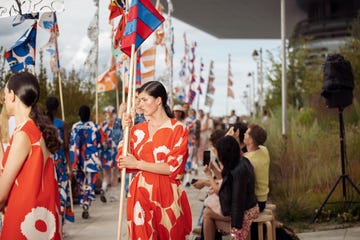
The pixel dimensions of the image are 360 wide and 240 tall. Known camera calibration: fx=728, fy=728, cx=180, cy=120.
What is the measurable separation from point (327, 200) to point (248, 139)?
127 inches

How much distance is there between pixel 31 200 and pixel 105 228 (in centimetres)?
591

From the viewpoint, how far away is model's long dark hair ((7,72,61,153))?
179 inches

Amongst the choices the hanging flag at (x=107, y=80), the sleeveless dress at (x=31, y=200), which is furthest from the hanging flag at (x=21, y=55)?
the hanging flag at (x=107, y=80)

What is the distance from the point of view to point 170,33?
2298 centimetres

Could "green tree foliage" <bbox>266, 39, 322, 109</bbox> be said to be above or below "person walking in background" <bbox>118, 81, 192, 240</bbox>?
above

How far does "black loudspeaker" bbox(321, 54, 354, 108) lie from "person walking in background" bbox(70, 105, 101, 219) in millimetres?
3705

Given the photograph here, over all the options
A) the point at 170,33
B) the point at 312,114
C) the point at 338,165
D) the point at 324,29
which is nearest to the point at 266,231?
the point at 338,165

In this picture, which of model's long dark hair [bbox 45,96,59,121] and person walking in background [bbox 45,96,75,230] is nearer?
model's long dark hair [bbox 45,96,59,121]

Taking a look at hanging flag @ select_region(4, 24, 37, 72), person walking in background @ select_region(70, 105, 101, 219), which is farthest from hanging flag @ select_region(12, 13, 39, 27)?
person walking in background @ select_region(70, 105, 101, 219)

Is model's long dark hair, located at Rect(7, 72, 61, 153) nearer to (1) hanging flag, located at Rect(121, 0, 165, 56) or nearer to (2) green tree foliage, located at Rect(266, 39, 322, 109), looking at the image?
(1) hanging flag, located at Rect(121, 0, 165, 56)

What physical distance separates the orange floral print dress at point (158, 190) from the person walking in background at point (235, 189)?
94cm

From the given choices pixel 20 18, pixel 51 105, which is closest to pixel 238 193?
pixel 51 105

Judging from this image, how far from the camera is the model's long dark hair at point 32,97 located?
14.9ft

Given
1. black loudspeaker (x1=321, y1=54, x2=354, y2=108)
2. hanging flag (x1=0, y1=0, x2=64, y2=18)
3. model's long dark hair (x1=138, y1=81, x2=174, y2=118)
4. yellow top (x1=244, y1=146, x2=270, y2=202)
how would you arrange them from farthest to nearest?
1. black loudspeaker (x1=321, y1=54, x2=354, y2=108)
2. yellow top (x1=244, y1=146, x2=270, y2=202)
3. hanging flag (x1=0, y1=0, x2=64, y2=18)
4. model's long dark hair (x1=138, y1=81, x2=174, y2=118)
